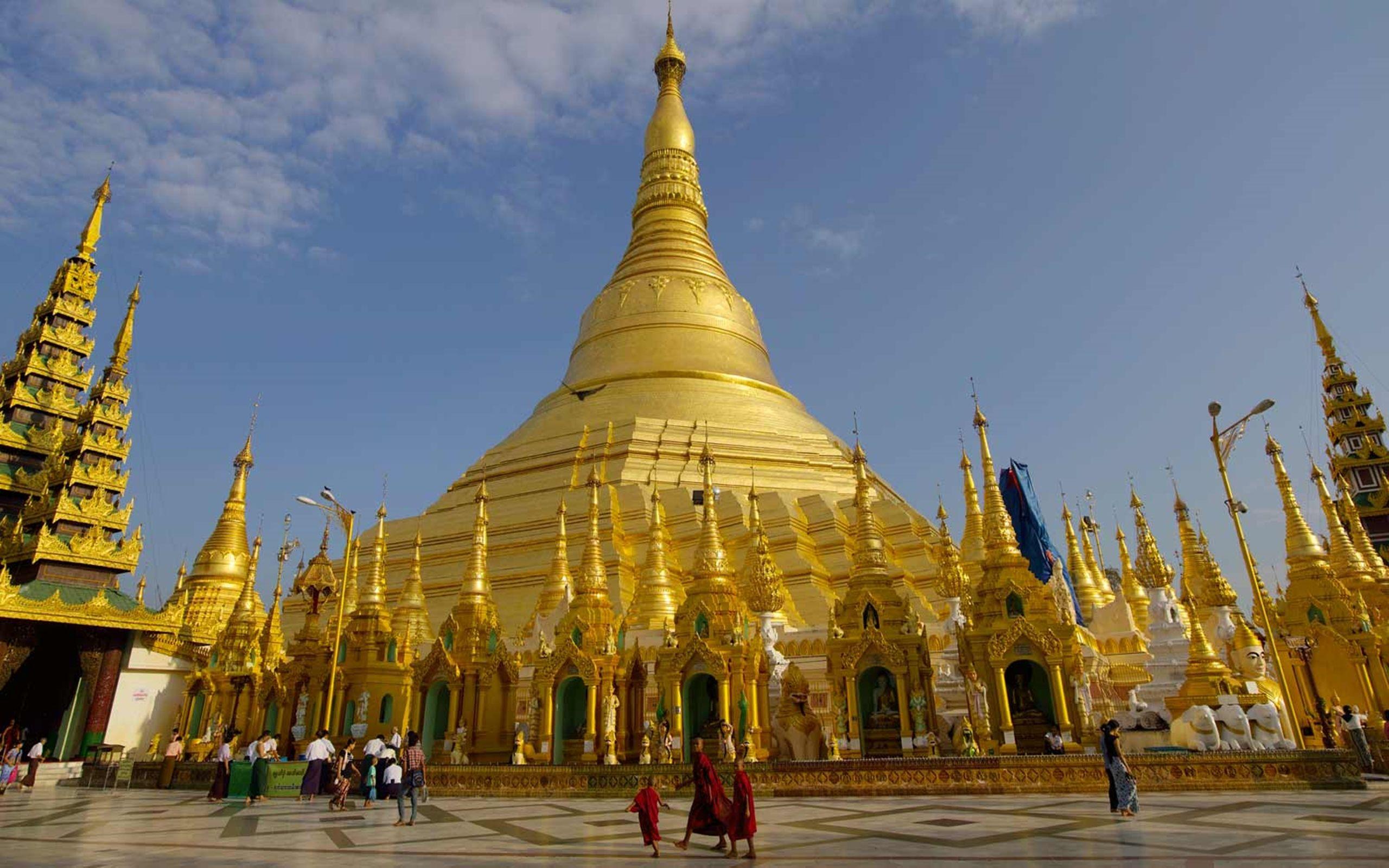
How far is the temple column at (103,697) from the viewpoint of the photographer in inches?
771

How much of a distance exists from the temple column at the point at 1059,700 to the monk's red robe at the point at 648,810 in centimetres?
829

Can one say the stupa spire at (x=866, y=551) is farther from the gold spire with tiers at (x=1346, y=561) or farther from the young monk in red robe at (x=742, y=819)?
the gold spire with tiers at (x=1346, y=561)

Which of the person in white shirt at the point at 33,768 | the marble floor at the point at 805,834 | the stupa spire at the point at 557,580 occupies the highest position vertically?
the stupa spire at the point at 557,580

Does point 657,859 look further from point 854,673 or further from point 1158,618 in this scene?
point 1158,618

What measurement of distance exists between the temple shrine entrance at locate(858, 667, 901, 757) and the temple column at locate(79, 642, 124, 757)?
1726cm

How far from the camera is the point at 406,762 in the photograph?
9539 mm

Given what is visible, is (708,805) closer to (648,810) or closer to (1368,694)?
(648,810)

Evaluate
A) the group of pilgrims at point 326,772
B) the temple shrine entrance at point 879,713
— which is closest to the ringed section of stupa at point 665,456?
the temple shrine entrance at point 879,713

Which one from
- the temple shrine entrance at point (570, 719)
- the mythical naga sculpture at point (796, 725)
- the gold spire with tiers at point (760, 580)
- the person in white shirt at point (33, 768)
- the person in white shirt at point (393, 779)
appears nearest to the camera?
the person in white shirt at point (393, 779)

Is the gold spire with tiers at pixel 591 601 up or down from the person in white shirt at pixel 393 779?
up

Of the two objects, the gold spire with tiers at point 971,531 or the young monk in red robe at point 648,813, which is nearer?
the young monk in red robe at point 648,813

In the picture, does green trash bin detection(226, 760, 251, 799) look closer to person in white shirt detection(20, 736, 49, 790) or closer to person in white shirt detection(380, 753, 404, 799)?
person in white shirt detection(380, 753, 404, 799)

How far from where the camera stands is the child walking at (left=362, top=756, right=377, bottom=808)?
12.2 meters

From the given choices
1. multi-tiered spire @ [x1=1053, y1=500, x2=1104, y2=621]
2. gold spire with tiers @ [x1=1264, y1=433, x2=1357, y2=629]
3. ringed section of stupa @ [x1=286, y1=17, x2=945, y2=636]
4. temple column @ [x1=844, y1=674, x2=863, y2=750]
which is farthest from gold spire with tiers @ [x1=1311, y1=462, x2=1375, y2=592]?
temple column @ [x1=844, y1=674, x2=863, y2=750]
